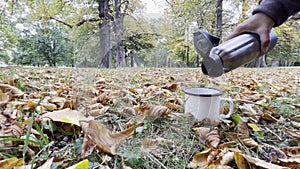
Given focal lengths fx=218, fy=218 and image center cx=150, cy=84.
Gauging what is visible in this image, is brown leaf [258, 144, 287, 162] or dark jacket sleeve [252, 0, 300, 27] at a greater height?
dark jacket sleeve [252, 0, 300, 27]

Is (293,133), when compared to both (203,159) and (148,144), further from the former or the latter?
(148,144)

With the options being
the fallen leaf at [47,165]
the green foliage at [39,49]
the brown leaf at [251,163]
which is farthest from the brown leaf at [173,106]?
the green foliage at [39,49]

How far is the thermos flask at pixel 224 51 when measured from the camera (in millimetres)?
679

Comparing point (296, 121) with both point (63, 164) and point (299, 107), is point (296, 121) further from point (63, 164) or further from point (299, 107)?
point (63, 164)

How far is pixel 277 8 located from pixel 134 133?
2.07ft

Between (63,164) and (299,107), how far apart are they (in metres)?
1.15

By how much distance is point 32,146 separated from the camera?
1.89 ft

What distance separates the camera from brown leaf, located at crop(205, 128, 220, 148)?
0.67m

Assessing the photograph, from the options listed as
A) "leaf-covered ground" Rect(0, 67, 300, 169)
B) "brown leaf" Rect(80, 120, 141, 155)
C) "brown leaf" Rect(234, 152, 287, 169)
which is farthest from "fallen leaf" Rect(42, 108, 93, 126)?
"brown leaf" Rect(234, 152, 287, 169)

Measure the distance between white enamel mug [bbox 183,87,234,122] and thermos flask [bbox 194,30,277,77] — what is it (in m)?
0.10

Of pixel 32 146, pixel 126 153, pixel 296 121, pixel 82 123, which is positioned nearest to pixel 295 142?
pixel 296 121

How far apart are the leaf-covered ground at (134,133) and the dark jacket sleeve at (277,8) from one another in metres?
0.30

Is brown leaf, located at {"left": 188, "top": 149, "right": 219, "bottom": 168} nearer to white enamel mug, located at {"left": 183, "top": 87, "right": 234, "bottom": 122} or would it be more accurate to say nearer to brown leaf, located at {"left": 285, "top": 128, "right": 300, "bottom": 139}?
white enamel mug, located at {"left": 183, "top": 87, "right": 234, "bottom": 122}

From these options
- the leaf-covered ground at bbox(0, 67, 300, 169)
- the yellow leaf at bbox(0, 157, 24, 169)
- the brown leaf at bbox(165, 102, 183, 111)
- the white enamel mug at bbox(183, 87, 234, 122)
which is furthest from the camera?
the brown leaf at bbox(165, 102, 183, 111)
